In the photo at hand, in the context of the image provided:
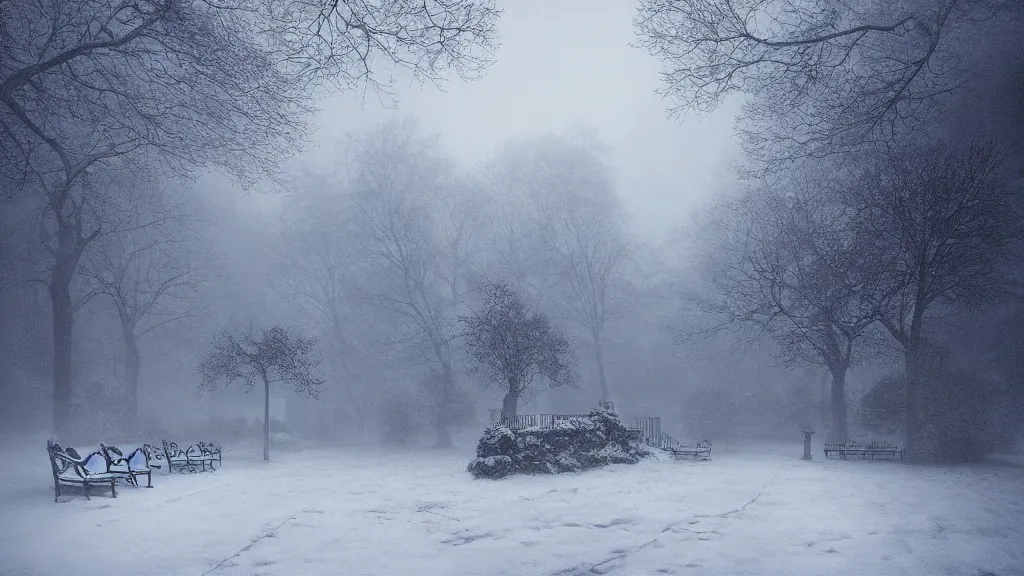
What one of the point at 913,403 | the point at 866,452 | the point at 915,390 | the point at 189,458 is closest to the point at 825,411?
the point at 866,452

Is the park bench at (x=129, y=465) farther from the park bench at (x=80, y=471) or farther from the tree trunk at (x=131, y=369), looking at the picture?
the tree trunk at (x=131, y=369)

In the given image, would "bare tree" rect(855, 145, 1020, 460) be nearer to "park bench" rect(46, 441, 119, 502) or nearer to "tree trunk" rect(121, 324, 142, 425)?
"park bench" rect(46, 441, 119, 502)

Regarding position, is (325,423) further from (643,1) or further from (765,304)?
(643,1)

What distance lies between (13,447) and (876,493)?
2575 cm

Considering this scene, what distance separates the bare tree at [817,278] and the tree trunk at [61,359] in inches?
922

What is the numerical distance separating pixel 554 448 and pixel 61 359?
1699 cm

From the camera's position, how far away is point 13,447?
19641 millimetres

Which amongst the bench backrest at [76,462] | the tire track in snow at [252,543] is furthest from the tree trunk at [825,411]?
the bench backrest at [76,462]

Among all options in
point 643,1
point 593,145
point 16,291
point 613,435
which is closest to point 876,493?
point 613,435

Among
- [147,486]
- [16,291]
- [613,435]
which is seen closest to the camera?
[147,486]

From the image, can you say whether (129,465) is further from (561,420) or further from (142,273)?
(142,273)

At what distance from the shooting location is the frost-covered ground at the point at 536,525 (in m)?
6.50

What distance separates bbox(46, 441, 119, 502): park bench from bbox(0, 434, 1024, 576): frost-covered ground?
0.32 m

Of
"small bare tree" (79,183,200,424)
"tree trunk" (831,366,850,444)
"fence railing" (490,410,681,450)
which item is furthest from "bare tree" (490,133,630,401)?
"small bare tree" (79,183,200,424)
